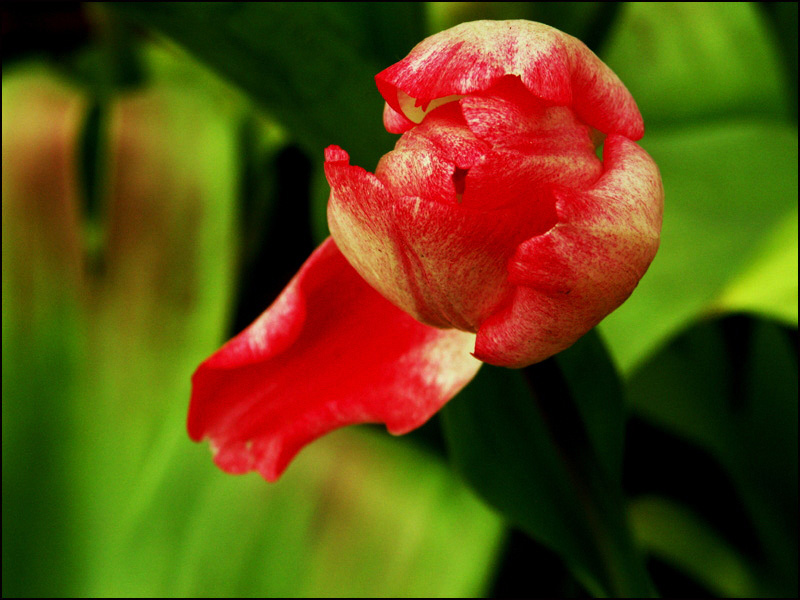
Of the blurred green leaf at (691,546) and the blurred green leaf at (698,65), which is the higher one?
the blurred green leaf at (698,65)

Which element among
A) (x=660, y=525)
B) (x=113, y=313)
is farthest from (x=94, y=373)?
(x=660, y=525)

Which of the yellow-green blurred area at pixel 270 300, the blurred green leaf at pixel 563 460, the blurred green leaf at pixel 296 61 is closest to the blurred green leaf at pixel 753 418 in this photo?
the yellow-green blurred area at pixel 270 300

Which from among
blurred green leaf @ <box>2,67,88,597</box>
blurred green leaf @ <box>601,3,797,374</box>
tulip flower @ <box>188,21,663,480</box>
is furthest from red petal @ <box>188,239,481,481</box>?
blurred green leaf @ <box>2,67,88,597</box>

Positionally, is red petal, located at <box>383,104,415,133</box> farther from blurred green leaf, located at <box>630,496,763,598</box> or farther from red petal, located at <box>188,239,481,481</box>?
blurred green leaf, located at <box>630,496,763,598</box>

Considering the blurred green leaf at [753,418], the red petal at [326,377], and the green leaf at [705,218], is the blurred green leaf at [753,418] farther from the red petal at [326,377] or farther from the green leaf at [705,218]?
the red petal at [326,377]

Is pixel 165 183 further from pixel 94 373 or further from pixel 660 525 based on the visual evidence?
pixel 660 525

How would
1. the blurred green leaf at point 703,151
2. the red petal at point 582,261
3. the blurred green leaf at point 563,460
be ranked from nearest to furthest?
1. the red petal at point 582,261
2. the blurred green leaf at point 563,460
3. the blurred green leaf at point 703,151
